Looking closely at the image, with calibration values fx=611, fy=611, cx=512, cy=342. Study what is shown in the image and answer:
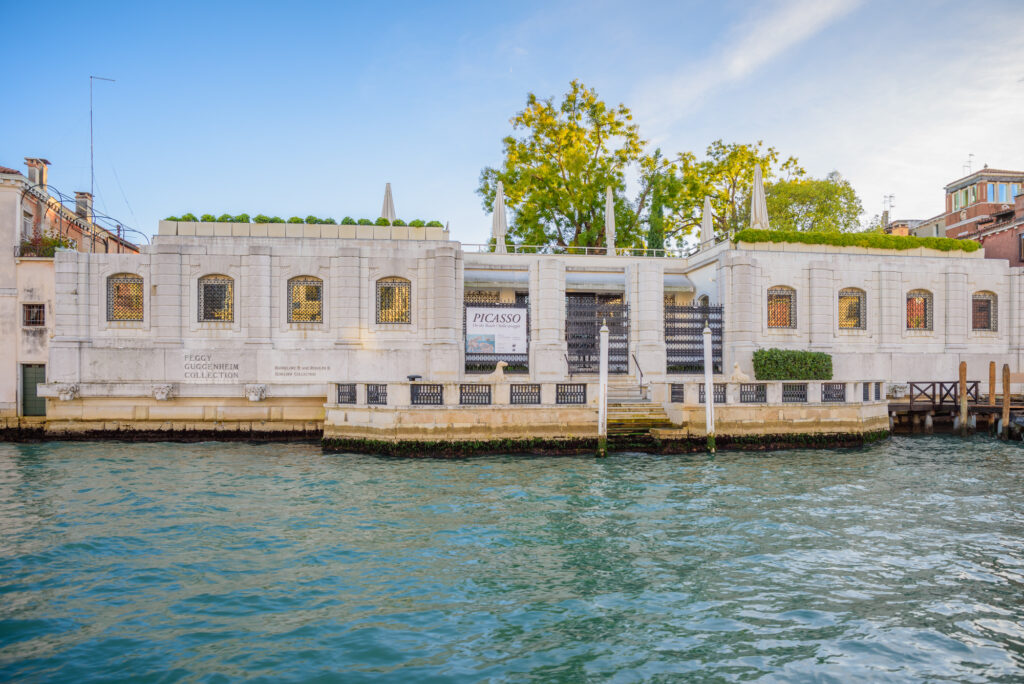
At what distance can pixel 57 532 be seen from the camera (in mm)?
10414

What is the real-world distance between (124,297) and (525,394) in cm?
1468

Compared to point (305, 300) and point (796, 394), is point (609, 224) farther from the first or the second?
point (305, 300)

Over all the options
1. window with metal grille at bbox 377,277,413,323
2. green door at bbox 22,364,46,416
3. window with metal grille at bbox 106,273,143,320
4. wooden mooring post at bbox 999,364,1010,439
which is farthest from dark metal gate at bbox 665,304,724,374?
green door at bbox 22,364,46,416

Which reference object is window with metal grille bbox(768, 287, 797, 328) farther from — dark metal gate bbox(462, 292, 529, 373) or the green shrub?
dark metal gate bbox(462, 292, 529, 373)

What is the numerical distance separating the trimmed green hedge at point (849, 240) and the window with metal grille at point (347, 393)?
16.7 metres

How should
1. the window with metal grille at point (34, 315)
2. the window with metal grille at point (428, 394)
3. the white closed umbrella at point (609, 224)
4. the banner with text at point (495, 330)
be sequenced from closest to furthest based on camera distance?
the window with metal grille at point (428, 394) < the window with metal grille at point (34, 315) < the banner with text at point (495, 330) < the white closed umbrella at point (609, 224)

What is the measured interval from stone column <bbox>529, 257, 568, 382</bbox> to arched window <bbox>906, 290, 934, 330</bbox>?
15114 millimetres

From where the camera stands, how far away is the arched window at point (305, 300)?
Answer: 72.1 feet

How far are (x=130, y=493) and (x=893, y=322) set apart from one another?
90.3 feet

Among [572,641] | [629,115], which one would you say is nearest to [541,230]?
[629,115]

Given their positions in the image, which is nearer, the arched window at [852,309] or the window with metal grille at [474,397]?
the window with metal grille at [474,397]

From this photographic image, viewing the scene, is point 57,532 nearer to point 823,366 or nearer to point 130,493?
point 130,493

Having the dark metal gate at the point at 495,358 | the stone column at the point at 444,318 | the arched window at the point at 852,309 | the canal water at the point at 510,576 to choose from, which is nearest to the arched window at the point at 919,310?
the arched window at the point at 852,309

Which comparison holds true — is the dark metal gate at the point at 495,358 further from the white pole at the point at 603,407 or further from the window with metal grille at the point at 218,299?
the window with metal grille at the point at 218,299
